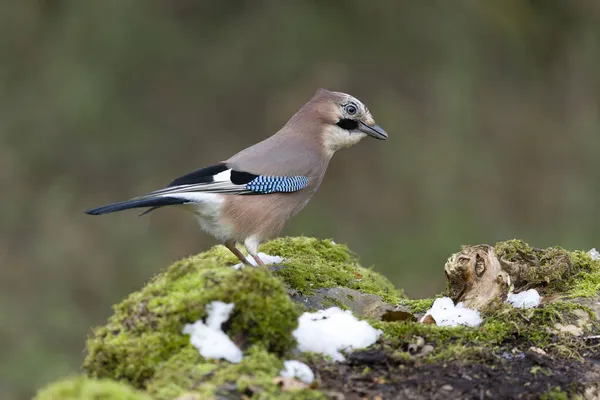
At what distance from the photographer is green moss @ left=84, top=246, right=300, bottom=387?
12.3 feet

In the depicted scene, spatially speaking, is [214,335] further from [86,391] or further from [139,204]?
[139,204]

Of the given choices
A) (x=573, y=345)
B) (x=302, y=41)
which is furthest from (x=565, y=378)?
(x=302, y=41)

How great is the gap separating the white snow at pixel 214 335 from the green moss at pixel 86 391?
1.65 ft

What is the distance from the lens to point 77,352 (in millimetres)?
9969

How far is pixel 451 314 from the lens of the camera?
15.8 ft

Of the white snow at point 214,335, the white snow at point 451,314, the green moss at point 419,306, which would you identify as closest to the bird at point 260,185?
the green moss at point 419,306

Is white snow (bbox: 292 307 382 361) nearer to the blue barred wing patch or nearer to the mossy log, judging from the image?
the mossy log

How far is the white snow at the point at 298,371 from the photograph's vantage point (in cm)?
369

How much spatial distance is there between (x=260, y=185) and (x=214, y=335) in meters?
2.42

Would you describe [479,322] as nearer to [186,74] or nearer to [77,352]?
[77,352]

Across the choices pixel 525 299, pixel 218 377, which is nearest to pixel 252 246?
pixel 525 299

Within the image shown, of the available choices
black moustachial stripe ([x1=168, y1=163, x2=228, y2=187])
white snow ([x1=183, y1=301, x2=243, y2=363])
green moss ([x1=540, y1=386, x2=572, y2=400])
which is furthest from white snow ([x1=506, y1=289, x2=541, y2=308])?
black moustachial stripe ([x1=168, y1=163, x2=228, y2=187])

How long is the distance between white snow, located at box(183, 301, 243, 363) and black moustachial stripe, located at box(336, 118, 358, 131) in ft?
10.3

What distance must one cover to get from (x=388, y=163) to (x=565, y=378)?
26.8 ft
